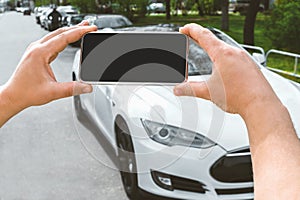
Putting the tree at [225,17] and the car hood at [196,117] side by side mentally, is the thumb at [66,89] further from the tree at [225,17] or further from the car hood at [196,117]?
the tree at [225,17]

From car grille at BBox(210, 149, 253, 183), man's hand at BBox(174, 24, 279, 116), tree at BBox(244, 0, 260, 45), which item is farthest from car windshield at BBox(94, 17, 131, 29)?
man's hand at BBox(174, 24, 279, 116)

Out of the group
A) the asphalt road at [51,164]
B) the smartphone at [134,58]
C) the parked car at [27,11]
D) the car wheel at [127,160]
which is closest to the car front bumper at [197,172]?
the car wheel at [127,160]

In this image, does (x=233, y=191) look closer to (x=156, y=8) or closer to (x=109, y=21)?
(x=109, y=21)

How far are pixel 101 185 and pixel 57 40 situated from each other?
111 inches

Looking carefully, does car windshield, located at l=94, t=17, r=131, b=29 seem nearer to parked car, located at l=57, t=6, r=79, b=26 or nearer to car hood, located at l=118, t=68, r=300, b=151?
car hood, located at l=118, t=68, r=300, b=151

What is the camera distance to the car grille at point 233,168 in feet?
9.70

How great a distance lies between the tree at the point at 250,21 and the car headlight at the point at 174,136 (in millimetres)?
10869

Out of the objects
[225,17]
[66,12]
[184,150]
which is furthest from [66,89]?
[66,12]

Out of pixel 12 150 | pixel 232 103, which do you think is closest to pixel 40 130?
pixel 12 150

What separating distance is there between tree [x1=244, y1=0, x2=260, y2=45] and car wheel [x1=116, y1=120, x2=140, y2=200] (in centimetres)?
1049

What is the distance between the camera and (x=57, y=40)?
1.11 metres

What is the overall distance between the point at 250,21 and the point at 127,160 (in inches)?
427

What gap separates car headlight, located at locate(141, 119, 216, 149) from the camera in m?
2.86

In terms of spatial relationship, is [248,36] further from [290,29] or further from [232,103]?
[232,103]
